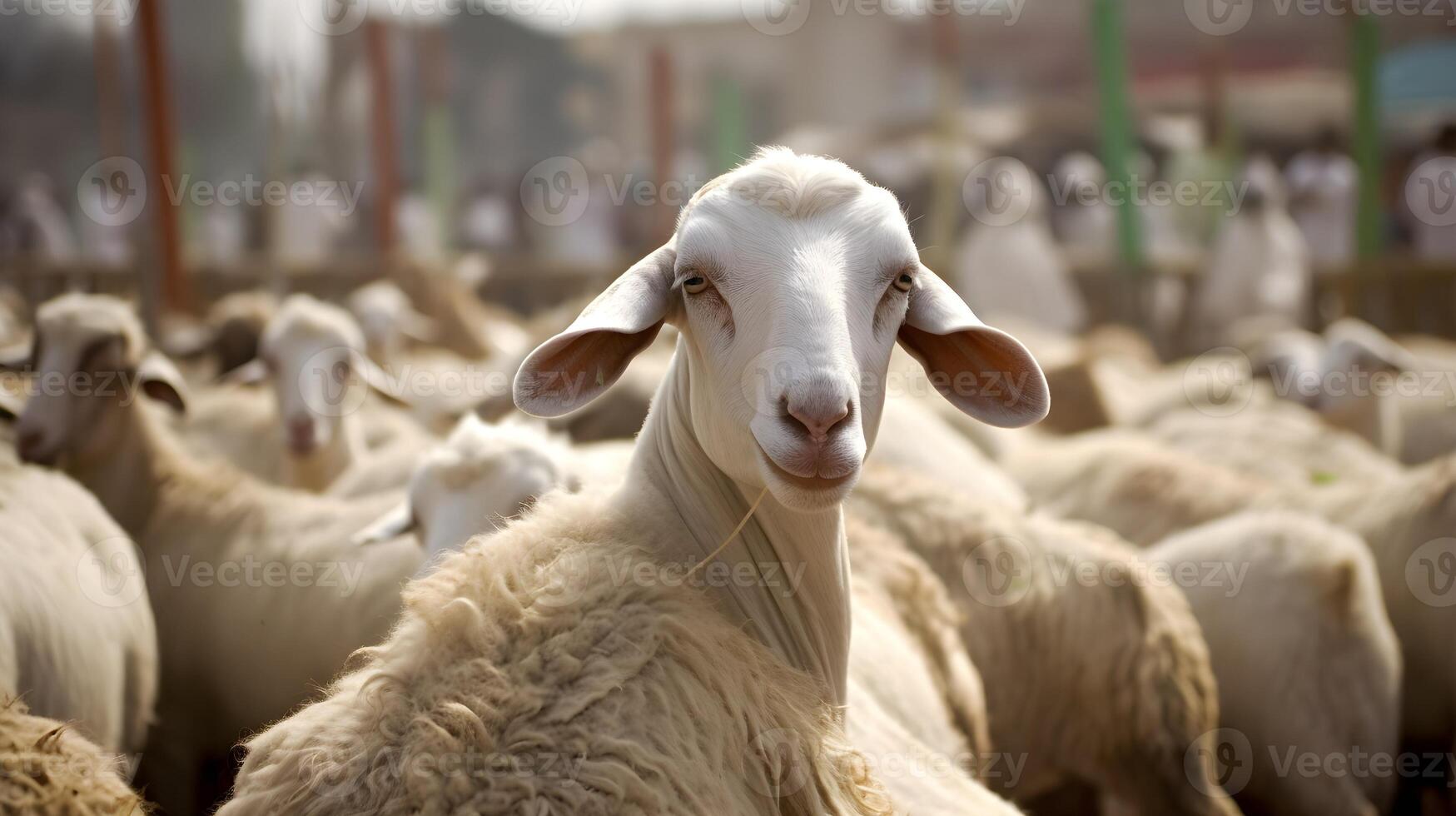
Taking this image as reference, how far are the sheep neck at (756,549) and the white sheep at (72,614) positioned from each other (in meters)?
1.73

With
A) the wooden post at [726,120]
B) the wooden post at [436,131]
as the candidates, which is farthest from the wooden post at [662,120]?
the wooden post at [436,131]

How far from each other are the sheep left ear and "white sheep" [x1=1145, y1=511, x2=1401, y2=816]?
2255mm

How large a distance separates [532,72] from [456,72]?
224cm

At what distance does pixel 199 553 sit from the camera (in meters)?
4.86

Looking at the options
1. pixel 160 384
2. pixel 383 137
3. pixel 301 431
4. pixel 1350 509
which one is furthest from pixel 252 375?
pixel 383 137

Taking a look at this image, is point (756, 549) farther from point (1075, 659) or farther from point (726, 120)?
point (726, 120)

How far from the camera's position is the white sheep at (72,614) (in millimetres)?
3535

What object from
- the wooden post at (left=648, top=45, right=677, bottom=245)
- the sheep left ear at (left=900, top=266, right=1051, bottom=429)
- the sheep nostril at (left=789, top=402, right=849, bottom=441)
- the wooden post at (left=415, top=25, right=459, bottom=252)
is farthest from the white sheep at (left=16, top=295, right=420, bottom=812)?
the wooden post at (left=415, top=25, right=459, bottom=252)

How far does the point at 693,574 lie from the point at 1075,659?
80.6 inches

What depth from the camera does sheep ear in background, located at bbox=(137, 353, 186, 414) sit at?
16.6 ft

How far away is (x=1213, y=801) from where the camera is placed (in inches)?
161

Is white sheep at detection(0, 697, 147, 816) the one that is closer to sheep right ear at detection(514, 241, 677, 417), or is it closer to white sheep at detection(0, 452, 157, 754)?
white sheep at detection(0, 452, 157, 754)

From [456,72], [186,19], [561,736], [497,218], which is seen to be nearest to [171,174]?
[561,736]

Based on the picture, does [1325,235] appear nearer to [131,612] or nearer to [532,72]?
[131,612]
